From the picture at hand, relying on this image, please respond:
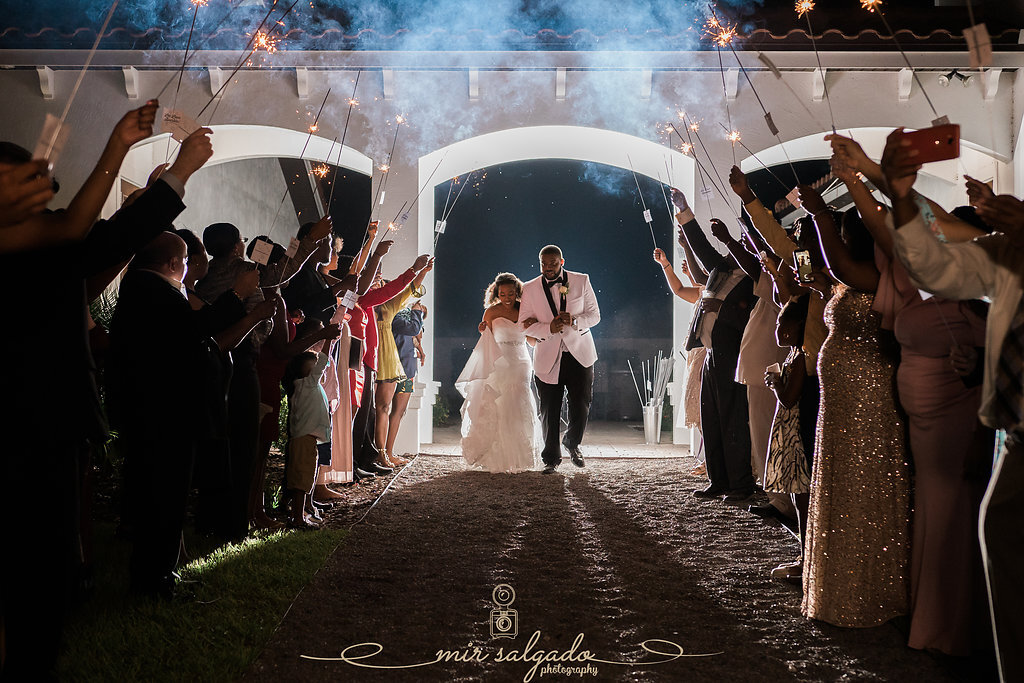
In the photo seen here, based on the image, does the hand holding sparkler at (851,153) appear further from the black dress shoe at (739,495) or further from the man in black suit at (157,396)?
the black dress shoe at (739,495)

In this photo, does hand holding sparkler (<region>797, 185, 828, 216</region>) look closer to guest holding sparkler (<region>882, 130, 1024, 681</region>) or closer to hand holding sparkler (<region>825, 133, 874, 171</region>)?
hand holding sparkler (<region>825, 133, 874, 171</region>)

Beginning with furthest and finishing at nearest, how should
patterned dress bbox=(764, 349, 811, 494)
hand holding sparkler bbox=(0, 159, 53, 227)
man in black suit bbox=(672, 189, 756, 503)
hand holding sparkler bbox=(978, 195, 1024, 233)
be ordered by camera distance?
1. man in black suit bbox=(672, 189, 756, 503)
2. patterned dress bbox=(764, 349, 811, 494)
3. hand holding sparkler bbox=(978, 195, 1024, 233)
4. hand holding sparkler bbox=(0, 159, 53, 227)

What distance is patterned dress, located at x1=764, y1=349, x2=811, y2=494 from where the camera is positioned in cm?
446

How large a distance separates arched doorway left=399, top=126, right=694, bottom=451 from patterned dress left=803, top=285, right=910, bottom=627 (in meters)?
6.64

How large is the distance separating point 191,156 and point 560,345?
6.09 m

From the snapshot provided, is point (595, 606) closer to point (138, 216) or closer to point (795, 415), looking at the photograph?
point (795, 415)

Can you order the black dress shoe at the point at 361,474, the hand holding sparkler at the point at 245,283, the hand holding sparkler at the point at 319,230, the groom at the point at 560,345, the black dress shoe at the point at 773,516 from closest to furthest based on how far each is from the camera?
the hand holding sparkler at the point at 245,283, the hand holding sparkler at the point at 319,230, the black dress shoe at the point at 773,516, the black dress shoe at the point at 361,474, the groom at the point at 560,345

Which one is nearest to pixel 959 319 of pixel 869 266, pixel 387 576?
pixel 869 266

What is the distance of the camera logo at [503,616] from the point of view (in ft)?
11.3

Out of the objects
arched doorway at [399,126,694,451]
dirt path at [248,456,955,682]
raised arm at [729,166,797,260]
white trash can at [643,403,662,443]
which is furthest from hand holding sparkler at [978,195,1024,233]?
white trash can at [643,403,662,443]

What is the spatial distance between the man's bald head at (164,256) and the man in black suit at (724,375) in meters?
4.46

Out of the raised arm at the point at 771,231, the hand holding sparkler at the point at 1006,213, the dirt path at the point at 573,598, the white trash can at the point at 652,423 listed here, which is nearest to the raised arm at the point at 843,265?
the hand holding sparkler at the point at 1006,213

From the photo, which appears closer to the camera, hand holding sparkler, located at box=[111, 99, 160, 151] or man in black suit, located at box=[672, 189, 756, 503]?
hand holding sparkler, located at box=[111, 99, 160, 151]

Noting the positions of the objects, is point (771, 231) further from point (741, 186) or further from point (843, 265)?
point (843, 265)
